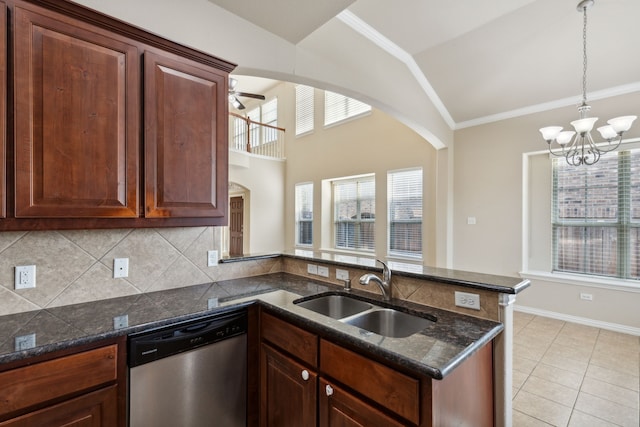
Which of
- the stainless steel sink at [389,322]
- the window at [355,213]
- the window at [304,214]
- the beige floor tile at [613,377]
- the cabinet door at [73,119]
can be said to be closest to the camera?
the cabinet door at [73,119]

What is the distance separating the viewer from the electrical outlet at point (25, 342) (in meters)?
1.17

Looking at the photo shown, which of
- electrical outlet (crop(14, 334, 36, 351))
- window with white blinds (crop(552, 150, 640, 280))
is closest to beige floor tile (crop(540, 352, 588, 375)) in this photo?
window with white blinds (crop(552, 150, 640, 280))

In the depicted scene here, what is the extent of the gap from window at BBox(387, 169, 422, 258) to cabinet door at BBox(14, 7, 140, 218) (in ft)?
15.5

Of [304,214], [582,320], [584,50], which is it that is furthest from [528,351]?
[304,214]

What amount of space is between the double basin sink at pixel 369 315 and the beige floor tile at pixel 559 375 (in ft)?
6.64

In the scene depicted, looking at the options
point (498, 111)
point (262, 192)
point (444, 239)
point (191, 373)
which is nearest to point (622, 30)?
point (498, 111)

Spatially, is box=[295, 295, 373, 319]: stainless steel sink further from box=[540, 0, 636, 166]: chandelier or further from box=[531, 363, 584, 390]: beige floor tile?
box=[540, 0, 636, 166]: chandelier

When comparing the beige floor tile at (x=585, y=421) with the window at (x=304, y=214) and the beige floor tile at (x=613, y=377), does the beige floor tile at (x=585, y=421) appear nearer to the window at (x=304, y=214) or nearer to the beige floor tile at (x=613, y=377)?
the beige floor tile at (x=613, y=377)

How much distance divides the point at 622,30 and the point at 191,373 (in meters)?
4.95

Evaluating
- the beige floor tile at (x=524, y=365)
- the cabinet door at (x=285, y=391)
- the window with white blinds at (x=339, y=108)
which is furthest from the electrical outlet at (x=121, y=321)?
the window with white blinds at (x=339, y=108)

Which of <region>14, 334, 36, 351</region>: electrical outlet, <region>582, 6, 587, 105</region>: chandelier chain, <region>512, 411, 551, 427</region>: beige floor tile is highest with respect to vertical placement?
<region>582, 6, 587, 105</region>: chandelier chain

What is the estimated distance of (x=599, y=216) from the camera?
13.1 feet

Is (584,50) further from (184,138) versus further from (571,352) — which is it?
(184,138)

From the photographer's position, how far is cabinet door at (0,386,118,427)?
3.86 ft
